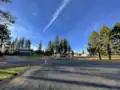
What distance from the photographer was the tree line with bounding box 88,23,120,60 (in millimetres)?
57213

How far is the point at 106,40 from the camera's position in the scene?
5803cm

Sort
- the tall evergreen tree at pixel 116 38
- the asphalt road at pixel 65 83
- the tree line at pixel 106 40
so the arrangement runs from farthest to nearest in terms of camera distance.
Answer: the tree line at pixel 106 40 < the tall evergreen tree at pixel 116 38 < the asphalt road at pixel 65 83

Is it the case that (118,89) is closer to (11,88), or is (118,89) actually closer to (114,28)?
(11,88)

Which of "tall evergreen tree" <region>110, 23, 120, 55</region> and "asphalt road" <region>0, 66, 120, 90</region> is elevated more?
"tall evergreen tree" <region>110, 23, 120, 55</region>

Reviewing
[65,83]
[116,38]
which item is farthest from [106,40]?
[65,83]

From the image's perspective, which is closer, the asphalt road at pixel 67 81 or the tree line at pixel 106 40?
the asphalt road at pixel 67 81

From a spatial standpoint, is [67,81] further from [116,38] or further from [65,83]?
[116,38]

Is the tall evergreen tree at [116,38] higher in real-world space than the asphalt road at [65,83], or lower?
higher

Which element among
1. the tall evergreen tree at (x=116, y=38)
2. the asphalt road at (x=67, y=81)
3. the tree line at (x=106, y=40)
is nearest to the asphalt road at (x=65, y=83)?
the asphalt road at (x=67, y=81)

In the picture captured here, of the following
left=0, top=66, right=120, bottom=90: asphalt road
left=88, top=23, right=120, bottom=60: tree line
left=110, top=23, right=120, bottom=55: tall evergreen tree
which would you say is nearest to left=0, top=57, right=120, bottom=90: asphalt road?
left=0, top=66, right=120, bottom=90: asphalt road

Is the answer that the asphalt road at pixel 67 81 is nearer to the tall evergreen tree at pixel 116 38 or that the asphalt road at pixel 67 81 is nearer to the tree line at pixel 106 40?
the tall evergreen tree at pixel 116 38

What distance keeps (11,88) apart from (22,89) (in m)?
0.71

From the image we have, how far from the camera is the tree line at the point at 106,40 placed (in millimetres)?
57213

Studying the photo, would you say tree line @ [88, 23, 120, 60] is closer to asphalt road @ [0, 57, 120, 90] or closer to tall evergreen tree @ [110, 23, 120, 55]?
tall evergreen tree @ [110, 23, 120, 55]
